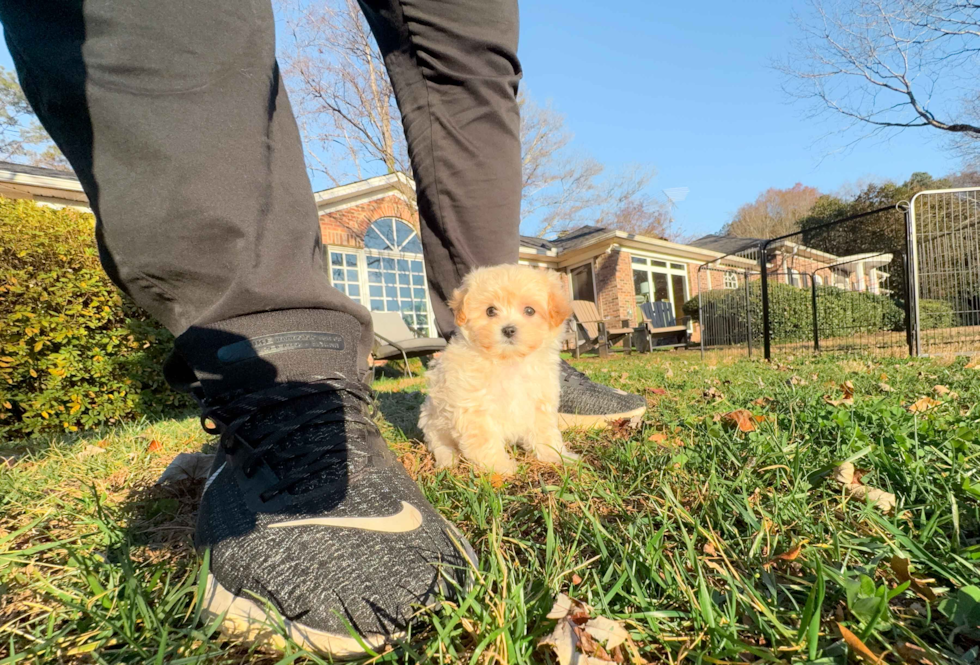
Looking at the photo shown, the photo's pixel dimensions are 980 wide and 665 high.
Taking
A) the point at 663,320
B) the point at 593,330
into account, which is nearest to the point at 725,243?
the point at 663,320

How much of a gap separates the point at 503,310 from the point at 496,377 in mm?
337

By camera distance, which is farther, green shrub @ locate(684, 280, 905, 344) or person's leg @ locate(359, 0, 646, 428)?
green shrub @ locate(684, 280, 905, 344)

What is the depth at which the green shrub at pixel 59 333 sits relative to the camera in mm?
4195

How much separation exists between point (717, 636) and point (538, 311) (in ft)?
5.66

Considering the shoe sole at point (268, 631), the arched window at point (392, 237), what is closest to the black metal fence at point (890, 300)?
the shoe sole at point (268, 631)

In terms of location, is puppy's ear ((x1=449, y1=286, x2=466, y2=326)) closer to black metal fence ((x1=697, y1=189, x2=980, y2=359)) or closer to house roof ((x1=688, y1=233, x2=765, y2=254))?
black metal fence ((x1=697, y1=189, x2=980, y2=359))

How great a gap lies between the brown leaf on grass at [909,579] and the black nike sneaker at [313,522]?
0.81 metres

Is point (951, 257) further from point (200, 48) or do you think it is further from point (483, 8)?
point (200, 48)

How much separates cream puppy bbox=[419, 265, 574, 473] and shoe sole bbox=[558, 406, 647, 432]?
37 centimetres

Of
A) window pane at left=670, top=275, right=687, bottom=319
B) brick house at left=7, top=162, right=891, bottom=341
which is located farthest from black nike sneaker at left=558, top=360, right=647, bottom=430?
window pane at left=670, top=275, right=687, bottom=319

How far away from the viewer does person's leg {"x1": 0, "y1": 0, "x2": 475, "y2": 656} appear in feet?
3.08

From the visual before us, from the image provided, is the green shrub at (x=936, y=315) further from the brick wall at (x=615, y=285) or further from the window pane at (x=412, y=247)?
the window pane at (x=412, y=247)

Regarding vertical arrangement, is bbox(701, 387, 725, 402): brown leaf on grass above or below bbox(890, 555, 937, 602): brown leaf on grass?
below

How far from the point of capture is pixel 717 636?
766 millimetres
